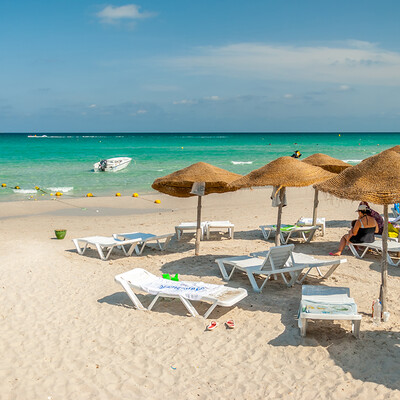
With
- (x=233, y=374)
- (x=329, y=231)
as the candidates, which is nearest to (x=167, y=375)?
(x=233, y=374)

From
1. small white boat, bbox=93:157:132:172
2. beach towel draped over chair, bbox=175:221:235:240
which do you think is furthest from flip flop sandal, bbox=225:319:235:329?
small white boat, bbox=93:157:132:172

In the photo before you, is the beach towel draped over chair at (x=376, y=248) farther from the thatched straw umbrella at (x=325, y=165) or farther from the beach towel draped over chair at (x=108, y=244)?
the beach towel draped over chair at (x=108, y=244)

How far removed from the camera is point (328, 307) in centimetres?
544

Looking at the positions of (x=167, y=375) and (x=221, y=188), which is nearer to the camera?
(x=167, y=375)

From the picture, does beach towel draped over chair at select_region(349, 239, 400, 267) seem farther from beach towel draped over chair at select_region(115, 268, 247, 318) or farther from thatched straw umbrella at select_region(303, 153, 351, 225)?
beach towel draped over chair at select_region(115, 268, 247, 318)

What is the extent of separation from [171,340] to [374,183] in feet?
9.79

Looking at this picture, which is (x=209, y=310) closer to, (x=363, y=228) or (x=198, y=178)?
(x=198, y=178)

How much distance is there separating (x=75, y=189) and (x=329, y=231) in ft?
49.9

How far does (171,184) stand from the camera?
9.80 meters

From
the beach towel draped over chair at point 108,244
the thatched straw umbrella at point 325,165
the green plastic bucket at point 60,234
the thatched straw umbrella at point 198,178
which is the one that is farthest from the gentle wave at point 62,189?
the thatched straw umbrella at point 325,165

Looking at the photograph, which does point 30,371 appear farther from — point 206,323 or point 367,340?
point 367,340

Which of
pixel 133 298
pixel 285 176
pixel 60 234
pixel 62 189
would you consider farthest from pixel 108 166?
pixel 133 298

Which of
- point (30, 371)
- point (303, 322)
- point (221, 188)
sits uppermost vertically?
point (221, 188)

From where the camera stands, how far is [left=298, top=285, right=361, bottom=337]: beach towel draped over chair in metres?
5.21
